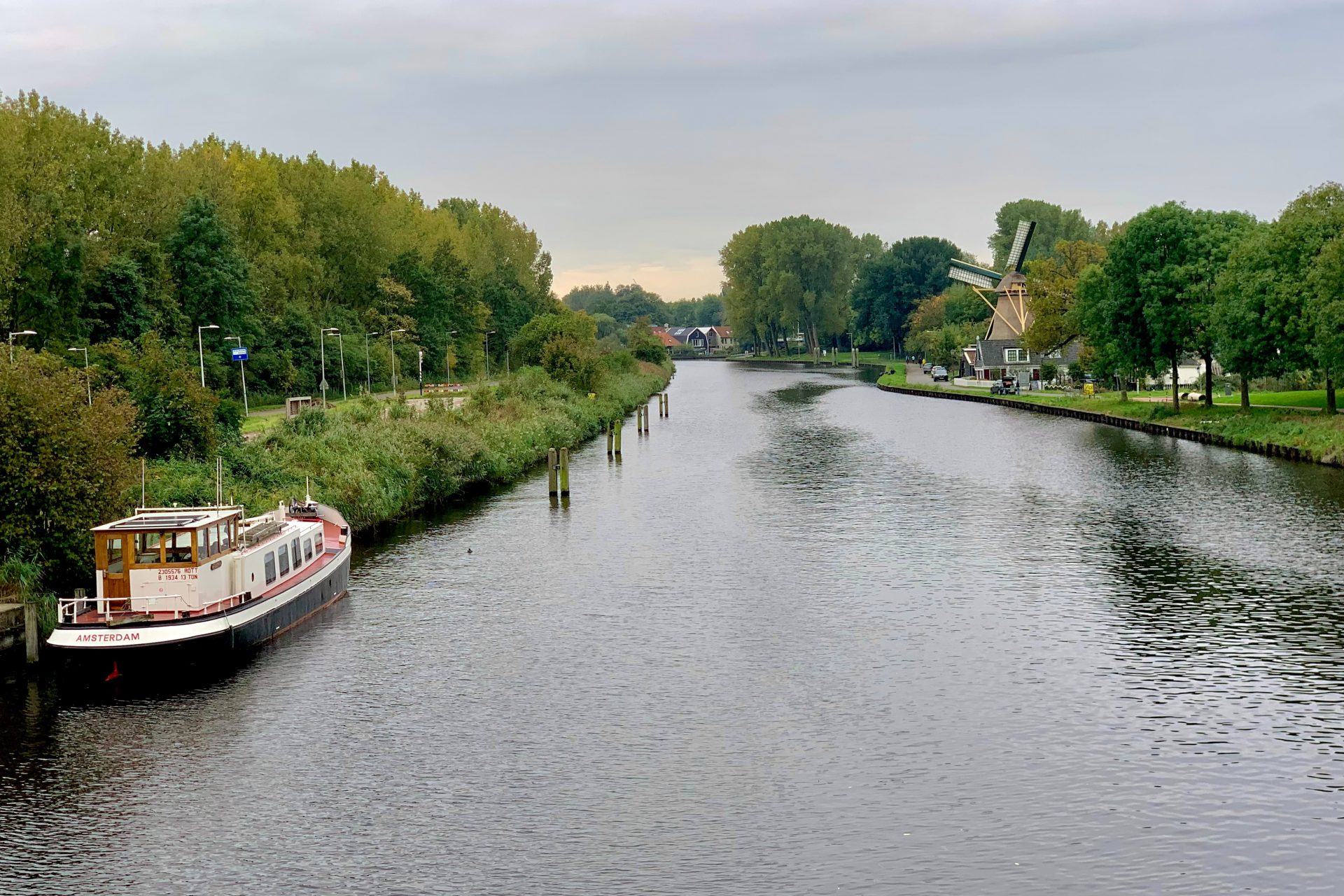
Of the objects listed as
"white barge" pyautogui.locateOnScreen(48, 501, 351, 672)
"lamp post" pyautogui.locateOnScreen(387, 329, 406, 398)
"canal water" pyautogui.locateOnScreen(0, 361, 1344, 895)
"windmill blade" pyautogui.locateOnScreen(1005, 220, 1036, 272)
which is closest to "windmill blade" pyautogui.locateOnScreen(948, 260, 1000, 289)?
"windmill blade" pyautogui.locateOnScreen(1005, 220, 1036, 272)

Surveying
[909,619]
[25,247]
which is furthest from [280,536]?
[25,247]

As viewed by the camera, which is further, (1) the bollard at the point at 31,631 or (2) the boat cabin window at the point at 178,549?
(2) the boat cabin window at the point at 178,549

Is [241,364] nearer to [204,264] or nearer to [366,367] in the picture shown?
[204,264]

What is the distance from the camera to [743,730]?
3092 centimetres

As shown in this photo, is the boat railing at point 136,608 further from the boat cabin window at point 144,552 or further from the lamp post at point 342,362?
the lamp post at point 342,362

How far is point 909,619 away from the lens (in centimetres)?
4131

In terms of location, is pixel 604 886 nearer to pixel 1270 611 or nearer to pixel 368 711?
pixel 368 711

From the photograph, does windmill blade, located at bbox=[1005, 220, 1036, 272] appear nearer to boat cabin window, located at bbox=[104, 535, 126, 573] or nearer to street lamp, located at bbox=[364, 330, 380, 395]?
street lamp, located at bbox=[364, 330, 380, 395]

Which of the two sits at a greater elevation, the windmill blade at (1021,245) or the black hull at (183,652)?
the windmill blade at (1021,245)

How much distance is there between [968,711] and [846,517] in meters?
29.3

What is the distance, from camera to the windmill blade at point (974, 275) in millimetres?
190500

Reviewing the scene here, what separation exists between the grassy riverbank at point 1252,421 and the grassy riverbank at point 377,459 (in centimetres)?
4588

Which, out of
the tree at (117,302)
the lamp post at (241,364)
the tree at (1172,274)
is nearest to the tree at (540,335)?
the lamp post at (241,364)

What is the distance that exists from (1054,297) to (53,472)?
394 feet
